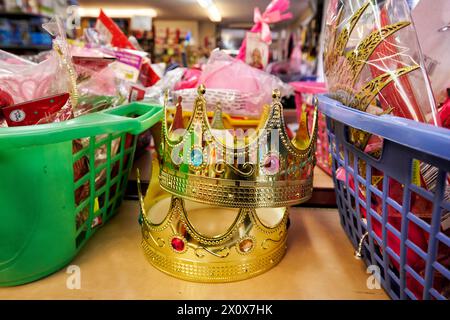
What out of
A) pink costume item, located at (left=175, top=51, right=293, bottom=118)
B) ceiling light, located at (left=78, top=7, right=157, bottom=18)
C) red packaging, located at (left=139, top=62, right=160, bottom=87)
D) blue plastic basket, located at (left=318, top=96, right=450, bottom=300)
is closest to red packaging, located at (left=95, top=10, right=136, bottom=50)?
red packaging, located at (left=139, top=62, right=160, bottom=87)

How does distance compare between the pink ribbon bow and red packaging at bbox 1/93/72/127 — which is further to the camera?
the pink ribbon bow

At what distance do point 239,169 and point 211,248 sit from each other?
9 centimetres

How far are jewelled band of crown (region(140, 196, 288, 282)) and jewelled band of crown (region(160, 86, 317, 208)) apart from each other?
25 mm

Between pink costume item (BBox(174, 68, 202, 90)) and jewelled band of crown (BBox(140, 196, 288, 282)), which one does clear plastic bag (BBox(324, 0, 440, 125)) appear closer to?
jewelled band of crown (BBox(140, 196, 288, 282))

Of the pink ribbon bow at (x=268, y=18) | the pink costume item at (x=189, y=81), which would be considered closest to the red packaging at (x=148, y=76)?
the pink costume item at (x=189, y=81)

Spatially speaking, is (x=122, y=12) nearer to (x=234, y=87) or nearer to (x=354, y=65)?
(x=234, y=87)

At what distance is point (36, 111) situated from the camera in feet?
1.27

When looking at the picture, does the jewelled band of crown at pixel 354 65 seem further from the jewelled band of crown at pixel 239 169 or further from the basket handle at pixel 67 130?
the basket handle at pixel 67 130

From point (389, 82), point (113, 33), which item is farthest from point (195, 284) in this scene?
point (113, 33)

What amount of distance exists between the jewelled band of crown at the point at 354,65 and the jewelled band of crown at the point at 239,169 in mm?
92

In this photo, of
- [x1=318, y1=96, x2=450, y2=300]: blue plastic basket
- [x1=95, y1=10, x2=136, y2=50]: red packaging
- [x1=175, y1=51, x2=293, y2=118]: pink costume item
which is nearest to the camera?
[x1=318, y1=96, x2=450, y2=300]: blue plastic basket

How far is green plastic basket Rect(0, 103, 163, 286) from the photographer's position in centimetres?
32

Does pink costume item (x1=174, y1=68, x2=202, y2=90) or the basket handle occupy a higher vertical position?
pink costume item (x1=174, y1=68, x2=202, y2=90)

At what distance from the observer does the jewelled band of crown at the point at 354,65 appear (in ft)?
1.16
